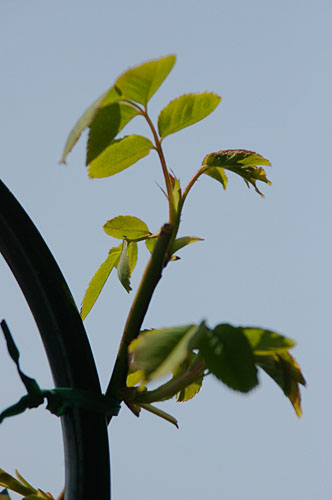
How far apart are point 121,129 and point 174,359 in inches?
5.0

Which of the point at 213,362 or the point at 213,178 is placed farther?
the point at 213,178

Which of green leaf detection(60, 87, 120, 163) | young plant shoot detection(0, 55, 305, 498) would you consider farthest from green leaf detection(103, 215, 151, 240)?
green leaf detection(60, 87, 120, 163)

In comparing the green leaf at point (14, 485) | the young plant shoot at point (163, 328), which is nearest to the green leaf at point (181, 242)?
the young plant shoot at point (163, 328)

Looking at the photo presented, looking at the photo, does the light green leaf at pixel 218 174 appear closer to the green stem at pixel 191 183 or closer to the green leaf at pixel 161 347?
the green stem at pixel 191 183

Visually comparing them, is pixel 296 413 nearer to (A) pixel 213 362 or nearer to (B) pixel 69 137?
(A) pixel 213 362

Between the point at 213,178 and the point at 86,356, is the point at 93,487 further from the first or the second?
the point at 213,178

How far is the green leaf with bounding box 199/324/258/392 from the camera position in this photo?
0.25 meters

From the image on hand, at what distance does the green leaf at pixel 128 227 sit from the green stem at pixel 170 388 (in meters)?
0.11

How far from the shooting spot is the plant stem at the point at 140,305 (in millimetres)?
309

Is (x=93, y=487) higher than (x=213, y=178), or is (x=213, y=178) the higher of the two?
(x=213, y=178)

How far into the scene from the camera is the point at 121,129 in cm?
31

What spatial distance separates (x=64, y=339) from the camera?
315 millimetres

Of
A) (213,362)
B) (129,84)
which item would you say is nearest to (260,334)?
(213,362)

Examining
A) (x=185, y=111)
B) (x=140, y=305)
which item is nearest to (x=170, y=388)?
(x=140, y=305)
